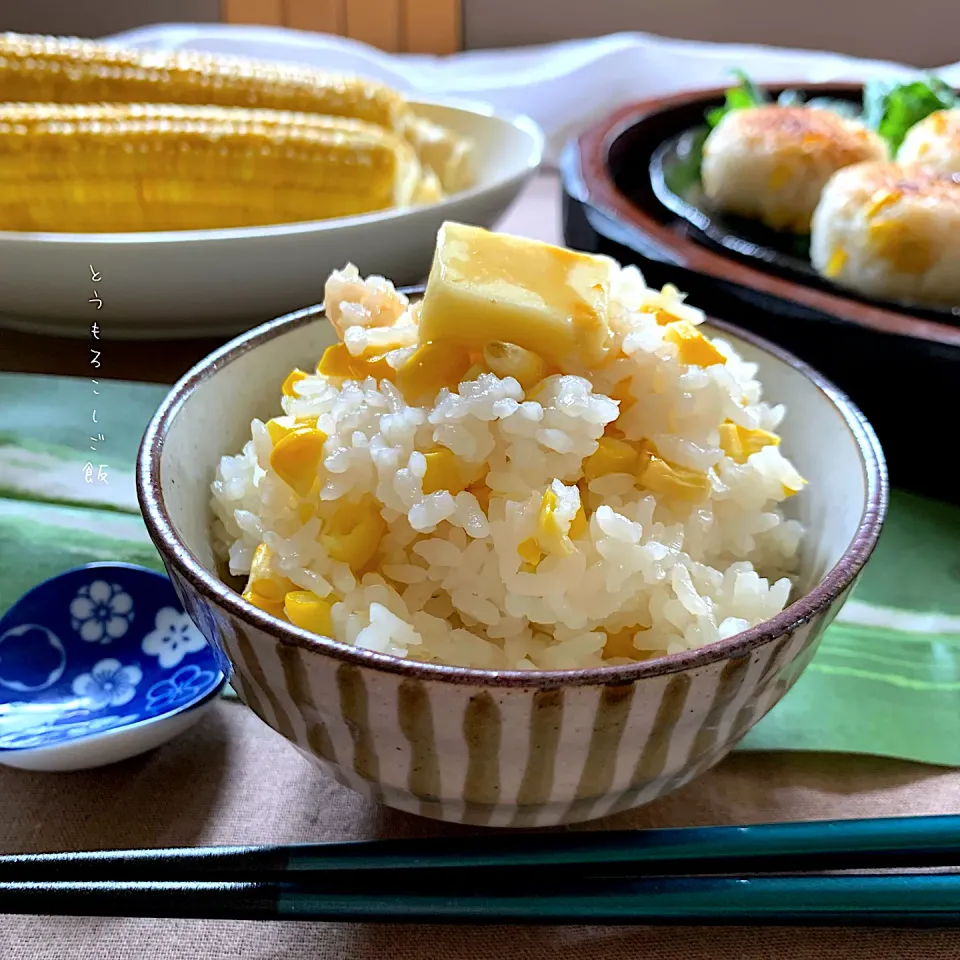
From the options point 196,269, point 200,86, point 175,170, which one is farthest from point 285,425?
point 200,86

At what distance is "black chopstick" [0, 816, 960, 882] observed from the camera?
2.16 feet

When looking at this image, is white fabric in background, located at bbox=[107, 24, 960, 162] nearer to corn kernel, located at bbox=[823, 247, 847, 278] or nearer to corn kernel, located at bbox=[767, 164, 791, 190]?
corn kernel, located at bbox=[767, 164, 791, 190]

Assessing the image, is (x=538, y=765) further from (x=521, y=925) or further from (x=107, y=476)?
(x=107, y=476)

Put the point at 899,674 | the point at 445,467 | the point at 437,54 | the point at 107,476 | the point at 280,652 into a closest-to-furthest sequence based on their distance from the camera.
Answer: the point at 280,652, the point at 445,467, the point at 899,674, the point at 107,476, the point at 437,54

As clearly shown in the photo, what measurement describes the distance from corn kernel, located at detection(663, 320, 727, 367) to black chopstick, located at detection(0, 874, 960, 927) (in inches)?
15.8

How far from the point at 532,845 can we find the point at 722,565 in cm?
28

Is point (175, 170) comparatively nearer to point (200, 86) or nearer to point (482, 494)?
point (200, 86)

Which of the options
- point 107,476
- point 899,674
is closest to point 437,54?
point 107,476

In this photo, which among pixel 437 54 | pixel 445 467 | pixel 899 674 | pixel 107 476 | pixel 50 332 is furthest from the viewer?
pixel 437 54

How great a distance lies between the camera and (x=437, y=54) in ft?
11.1

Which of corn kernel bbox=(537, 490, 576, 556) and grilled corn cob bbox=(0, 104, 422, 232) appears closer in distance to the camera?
corn kernel bbox=(537, 490, 576, 556)

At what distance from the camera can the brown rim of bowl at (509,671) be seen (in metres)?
0.55

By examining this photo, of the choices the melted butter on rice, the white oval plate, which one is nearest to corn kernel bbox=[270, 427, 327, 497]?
the melted butter on rice

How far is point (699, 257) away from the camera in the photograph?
1.24 m
